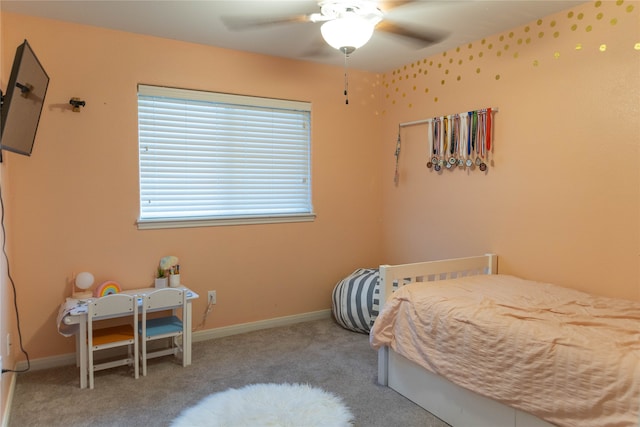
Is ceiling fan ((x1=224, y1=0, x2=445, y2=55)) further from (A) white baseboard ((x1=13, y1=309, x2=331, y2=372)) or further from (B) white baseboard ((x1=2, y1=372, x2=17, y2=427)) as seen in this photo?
(B) white baseboard ((x1=2, y1=372, x2=17, y2=427))

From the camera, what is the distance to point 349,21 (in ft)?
7.14

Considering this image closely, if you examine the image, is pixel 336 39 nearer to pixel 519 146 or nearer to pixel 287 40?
pixel 287 40

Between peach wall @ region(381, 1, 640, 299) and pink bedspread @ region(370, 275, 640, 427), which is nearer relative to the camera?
pink bedspread @ region(370, 275, 640, 427)

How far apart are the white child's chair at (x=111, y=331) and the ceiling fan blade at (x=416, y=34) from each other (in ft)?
7.89

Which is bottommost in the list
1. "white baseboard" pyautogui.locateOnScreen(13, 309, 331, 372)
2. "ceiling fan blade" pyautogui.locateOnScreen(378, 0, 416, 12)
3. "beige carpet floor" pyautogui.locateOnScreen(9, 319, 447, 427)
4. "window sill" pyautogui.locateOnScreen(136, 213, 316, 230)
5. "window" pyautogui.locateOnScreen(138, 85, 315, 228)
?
"beige carpet floor" pyautogui.locateOnScreen(9, 319, 447, 427)

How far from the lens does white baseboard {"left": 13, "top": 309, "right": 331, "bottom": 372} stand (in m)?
2.81

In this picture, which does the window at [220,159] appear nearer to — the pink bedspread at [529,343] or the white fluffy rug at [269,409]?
the white fluffy rug at [269,409]

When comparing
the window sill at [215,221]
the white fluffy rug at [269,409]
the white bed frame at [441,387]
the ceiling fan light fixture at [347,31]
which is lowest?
the white fluffy rug at [269,409]

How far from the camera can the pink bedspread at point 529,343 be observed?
1.56 m

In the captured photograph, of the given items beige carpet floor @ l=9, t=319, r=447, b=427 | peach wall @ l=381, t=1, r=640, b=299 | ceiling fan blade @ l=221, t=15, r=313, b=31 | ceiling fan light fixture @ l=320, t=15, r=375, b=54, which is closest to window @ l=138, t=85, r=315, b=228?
ceiling fan blade @ l=221, t=15, r=313, b=31

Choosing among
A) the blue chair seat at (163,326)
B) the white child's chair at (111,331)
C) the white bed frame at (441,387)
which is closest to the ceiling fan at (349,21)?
the white bed frame at (441,387)

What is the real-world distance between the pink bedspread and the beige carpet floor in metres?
0.34

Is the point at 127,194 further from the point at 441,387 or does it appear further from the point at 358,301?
the point at 441,387

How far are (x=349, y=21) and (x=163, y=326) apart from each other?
7.44ft
